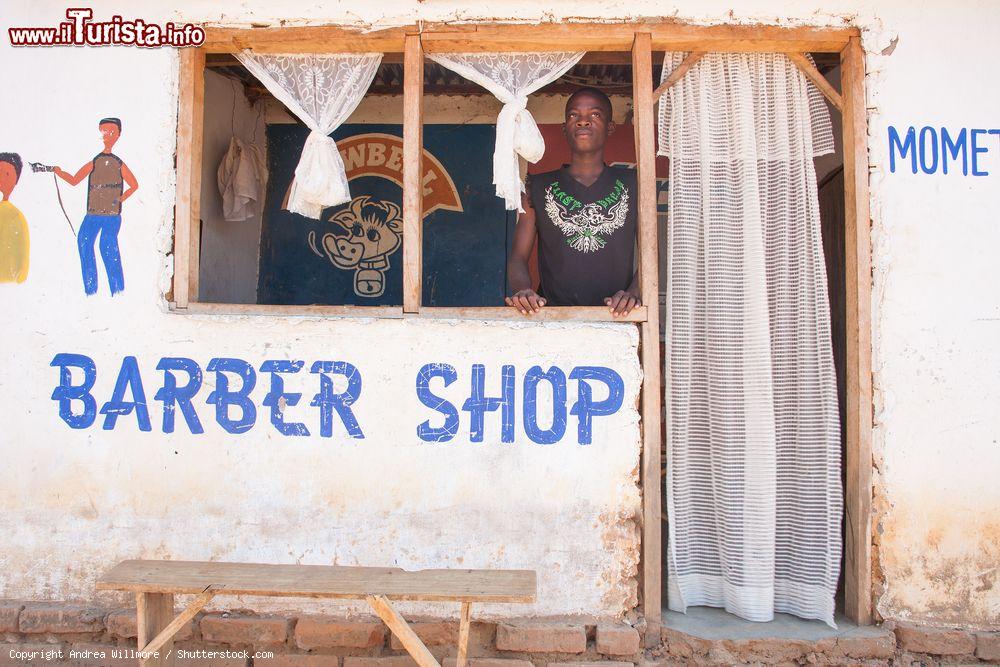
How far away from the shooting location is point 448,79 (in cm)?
494

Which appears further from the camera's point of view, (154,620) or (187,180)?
(187,180)

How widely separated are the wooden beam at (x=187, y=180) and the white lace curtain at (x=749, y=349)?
2.19 meters

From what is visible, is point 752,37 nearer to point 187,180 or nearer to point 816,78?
point 816,78

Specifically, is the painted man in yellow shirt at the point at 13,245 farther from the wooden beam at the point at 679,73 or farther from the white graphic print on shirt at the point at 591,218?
the wooden beam at the point at 679,73

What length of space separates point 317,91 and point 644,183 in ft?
5.29

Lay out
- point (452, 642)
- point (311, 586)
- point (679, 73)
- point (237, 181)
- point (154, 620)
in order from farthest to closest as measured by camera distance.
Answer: point (237, 181)
point (679, 73)
point (452, 642)
point (154, 620)
point (311, 586)

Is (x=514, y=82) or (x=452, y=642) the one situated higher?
(x=514, y=82)

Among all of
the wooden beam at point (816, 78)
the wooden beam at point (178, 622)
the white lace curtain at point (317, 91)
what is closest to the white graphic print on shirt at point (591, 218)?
the wooden beam at point (816, 78)


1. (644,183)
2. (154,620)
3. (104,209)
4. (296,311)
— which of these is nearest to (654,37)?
(644,183)

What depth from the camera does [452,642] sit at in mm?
3447

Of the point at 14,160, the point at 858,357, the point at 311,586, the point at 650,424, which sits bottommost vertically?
the point at 311,586

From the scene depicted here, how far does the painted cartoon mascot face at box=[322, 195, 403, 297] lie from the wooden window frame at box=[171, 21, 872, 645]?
166 centimetres

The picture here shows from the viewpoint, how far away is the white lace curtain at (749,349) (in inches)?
139

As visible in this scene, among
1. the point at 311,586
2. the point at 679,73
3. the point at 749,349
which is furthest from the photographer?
the point at 679,73
